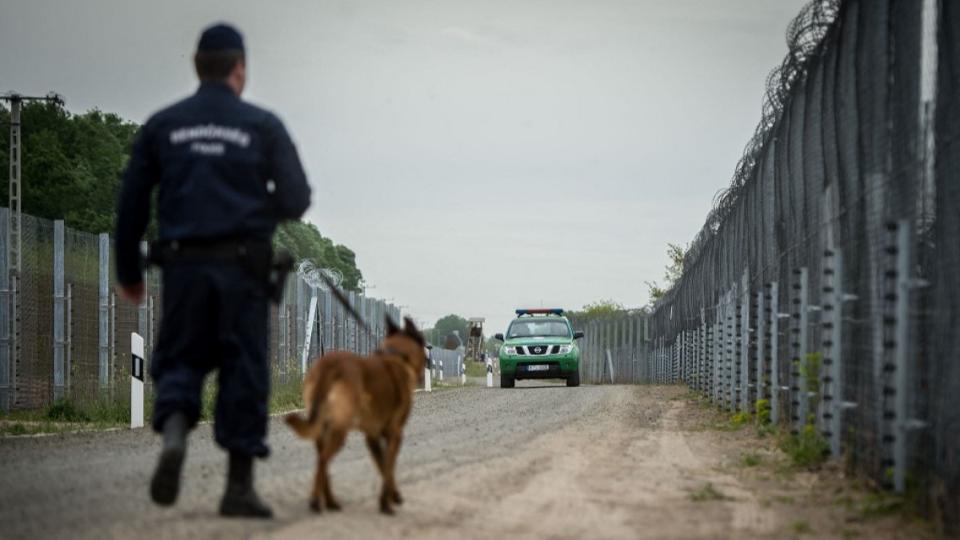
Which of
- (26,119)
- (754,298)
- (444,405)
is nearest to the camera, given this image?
(754,298)

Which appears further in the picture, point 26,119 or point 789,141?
point 26,119

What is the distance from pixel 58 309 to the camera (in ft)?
63.8

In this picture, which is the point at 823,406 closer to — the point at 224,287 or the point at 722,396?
the point at 224,287

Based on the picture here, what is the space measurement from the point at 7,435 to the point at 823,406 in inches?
302

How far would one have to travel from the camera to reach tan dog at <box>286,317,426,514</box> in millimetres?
6426

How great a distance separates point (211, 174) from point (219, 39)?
666mm

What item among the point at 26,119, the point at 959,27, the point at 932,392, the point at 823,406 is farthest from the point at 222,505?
the point at 26,119

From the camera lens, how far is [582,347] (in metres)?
58.5

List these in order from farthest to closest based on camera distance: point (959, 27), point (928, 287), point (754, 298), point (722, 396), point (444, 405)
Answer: point (444, 405)
point (722, 396)
point (754, 298)
point (928, 287)
point (959, 27)

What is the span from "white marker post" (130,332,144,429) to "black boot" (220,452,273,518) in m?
9.93

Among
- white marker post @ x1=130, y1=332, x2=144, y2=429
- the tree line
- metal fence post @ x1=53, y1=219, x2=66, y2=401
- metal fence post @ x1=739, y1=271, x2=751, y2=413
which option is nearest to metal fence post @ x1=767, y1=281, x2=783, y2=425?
metal fence post @ x1=739, y1=271, x2=751, y2=413

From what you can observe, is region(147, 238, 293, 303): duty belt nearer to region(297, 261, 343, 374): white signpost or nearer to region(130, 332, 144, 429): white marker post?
region(130, 332, 144, 429): white marker post

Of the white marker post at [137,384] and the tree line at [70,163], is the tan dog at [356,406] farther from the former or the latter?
the tree line at [70,163]

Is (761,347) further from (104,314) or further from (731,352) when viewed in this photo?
(104,314)
